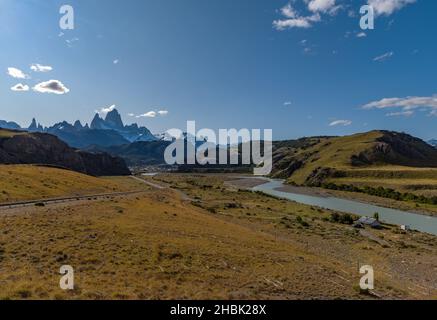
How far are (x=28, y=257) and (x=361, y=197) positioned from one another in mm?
151949

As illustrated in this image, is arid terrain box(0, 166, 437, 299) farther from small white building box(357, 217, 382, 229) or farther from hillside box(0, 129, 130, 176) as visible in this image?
hillside box(0, 129, 130, 176)

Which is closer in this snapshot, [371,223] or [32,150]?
[371,223]

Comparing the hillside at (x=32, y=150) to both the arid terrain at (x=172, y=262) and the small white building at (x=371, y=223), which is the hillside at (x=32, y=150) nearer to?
the arid terrain at (x=172, y=262)

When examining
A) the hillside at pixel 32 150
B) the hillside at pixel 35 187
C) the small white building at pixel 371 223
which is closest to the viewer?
the hillside at pixel 35 187

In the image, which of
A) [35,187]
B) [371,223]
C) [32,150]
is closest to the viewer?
[35,187]

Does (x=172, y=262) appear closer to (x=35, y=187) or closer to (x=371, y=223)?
(x=35, y=187)

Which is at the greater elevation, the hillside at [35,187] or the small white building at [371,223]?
the hillside at [35,187]

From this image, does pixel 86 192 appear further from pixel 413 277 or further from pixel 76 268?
pixel 413 277

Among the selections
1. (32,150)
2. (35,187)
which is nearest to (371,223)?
(35,187)

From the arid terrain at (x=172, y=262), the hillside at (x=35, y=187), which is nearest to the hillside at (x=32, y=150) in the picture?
the hillside at (x=35, y=187)

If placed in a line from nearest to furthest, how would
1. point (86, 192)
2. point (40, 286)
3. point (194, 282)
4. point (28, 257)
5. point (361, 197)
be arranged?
point (40, 286), point (194, 282), point (28, 257), point (86, 192), point (361, 197)

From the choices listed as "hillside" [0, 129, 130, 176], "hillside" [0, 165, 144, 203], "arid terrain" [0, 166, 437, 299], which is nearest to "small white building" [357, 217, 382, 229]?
"arid terrain" [0, 166, 437, 299]

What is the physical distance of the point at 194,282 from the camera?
25.0 m
